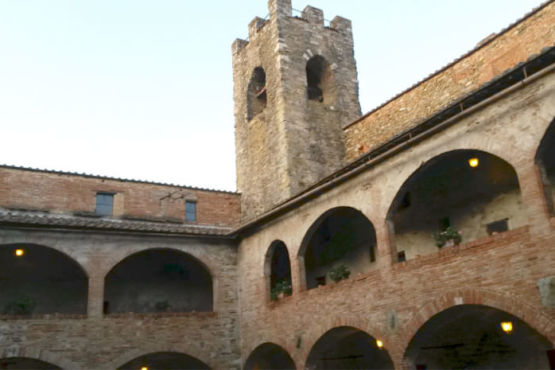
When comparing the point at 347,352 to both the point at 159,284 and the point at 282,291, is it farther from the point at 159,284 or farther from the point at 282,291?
the point at 159,284

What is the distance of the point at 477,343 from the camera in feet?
46.0

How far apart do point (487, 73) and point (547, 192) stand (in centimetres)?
704

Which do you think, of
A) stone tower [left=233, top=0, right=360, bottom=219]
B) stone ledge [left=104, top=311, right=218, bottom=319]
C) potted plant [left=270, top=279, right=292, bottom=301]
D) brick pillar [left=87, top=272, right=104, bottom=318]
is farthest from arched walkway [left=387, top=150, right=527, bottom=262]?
brick pillar [left=87, top=272, right=104, bottom=318]

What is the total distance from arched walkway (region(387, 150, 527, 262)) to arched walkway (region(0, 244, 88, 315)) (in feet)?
32.2

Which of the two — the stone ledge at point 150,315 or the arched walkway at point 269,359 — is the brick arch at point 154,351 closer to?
the stone ledge at point 150,315

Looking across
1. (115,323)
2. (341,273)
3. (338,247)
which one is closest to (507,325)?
(341,273)

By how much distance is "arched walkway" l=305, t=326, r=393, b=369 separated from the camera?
51.9 feet

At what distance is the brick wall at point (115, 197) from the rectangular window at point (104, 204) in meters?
0.14

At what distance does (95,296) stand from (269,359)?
5806 millimetres

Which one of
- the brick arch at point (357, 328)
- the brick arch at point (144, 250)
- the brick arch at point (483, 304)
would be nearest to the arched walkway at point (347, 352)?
the brick arch at point (357, 328)

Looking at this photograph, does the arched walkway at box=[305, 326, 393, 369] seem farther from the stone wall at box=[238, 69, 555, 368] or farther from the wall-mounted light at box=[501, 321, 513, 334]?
the wall-mounted light at box=[501, 321, 513, 334]

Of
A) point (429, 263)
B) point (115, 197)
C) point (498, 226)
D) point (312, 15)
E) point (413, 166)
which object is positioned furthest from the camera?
point (312, 15)

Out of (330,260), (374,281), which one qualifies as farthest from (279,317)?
(374,281)

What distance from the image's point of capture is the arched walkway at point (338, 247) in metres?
16.7
